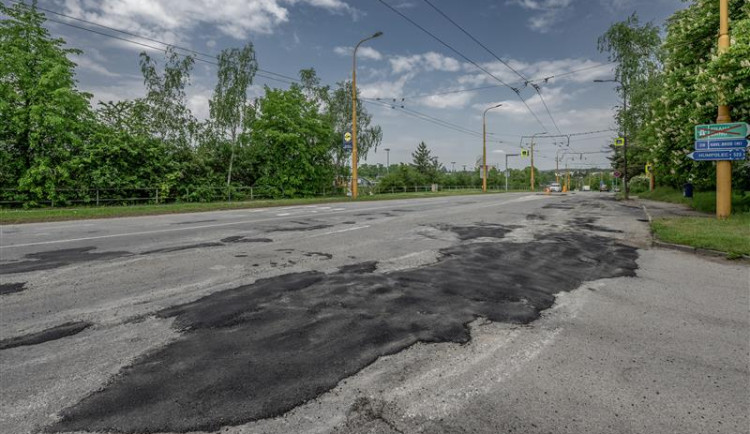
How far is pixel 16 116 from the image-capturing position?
17.2m

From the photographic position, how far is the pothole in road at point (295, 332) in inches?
82.3

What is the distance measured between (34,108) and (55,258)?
1647 cm

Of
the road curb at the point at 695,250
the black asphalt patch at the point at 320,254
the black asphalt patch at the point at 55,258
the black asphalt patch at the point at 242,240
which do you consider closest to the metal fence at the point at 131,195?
the black asphalt patch at the point at 55,258

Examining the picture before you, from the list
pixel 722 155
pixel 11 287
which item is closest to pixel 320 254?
pixel 11 287

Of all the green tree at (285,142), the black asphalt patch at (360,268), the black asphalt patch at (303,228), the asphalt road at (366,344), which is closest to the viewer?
the asphalt road at (366,344)

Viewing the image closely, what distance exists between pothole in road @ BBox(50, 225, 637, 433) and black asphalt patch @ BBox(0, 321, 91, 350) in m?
0.68

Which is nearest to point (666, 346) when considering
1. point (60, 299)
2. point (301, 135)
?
point (60, 299)

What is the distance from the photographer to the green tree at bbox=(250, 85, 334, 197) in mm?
27125

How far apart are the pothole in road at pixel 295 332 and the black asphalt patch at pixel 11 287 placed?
2237 millimetres

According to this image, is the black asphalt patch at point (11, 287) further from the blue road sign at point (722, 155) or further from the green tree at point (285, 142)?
the green tree at point (285, 142)

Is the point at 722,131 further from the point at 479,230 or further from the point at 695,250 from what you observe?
the point at 479,230

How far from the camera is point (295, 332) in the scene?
3121 millimetres

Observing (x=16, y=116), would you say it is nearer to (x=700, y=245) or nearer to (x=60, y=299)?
(x=60, y=299)

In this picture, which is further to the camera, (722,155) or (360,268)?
(722,155)
